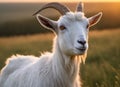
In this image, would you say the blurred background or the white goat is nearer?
the white goat

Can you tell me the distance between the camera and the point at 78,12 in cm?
775

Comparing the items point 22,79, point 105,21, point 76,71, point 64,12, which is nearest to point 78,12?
point 64,12

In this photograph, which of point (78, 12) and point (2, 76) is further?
point (2, 76)

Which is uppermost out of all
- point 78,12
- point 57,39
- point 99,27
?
point 78,12

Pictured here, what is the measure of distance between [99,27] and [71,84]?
Answer: 116 feet

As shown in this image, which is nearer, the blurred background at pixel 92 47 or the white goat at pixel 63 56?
the white goat at pixel 63 56

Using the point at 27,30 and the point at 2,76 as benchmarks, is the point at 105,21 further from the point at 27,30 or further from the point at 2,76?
the point at 2,76

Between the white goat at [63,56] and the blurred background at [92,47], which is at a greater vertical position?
the white goat at [63,56]

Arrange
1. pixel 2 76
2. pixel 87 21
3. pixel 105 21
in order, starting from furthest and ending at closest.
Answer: pixel 105 21
pixel 2 76
pixel 87 21

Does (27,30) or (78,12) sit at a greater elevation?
(78,12)

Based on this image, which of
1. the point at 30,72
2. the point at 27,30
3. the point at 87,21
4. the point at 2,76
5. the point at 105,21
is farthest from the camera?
the point at 105,21

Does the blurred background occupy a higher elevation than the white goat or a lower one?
lower

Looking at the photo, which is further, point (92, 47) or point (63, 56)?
point (92, 47)

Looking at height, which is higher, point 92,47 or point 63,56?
point 63,56
